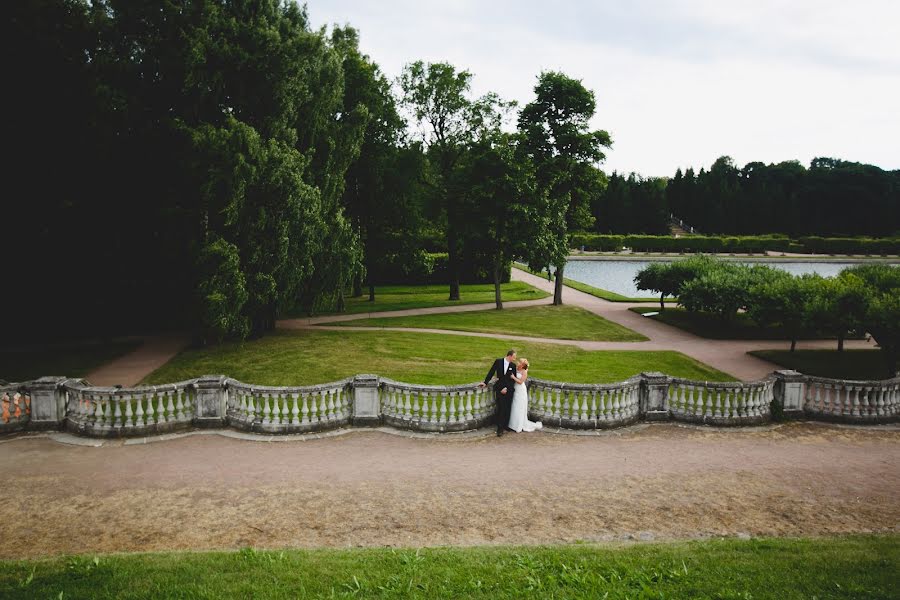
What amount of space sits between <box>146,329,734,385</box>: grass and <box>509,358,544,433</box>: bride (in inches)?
184

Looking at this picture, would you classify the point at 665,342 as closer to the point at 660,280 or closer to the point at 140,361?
the point at 660,280

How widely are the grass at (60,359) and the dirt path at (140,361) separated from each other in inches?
17.0

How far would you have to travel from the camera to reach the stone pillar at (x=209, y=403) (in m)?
13.7

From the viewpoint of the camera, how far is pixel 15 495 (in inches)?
401

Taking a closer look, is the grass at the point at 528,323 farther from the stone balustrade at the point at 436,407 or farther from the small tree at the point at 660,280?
the stone balustrade at the point at 436,407

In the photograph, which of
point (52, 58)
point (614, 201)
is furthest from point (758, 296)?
point (614, 201)

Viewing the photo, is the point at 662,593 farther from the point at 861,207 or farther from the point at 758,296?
the point at 861,207

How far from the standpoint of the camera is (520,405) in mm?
13750

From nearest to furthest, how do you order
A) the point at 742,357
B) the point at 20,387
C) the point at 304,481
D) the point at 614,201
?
the point at 304,481 < the point at 20,387 < the point at 742,357 < the point at 614,201

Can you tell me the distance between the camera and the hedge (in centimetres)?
9450

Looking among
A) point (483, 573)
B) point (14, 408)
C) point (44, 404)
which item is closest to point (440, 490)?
point (483, 573)

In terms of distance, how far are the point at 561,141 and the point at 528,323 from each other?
12.3m

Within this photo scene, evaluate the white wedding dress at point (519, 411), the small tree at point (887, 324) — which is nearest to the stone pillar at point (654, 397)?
the white wedding dress at point (519, 411)

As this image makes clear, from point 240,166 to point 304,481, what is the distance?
1262 centimetres
